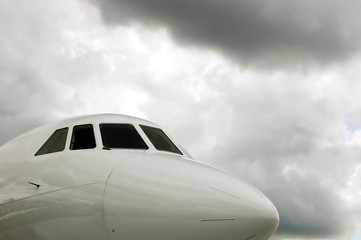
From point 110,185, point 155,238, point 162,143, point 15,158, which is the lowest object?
point 155,238

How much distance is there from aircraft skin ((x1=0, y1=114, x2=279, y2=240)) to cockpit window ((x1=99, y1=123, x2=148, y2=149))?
0.08m

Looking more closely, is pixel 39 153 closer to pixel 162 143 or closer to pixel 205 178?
pixel 162 143

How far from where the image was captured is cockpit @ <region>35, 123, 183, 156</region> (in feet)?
26.5

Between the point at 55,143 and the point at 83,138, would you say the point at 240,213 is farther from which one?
the point at 55,143

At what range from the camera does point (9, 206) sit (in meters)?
8.43

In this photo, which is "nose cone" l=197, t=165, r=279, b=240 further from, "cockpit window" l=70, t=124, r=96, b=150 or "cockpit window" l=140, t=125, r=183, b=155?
"cockpit window" l=70, t=124, r=96, b=150

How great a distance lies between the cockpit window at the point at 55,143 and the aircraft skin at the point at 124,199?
0.08 m

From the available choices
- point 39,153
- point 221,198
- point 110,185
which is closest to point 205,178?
point 221,198

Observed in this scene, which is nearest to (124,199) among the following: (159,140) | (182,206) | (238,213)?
(182,206)

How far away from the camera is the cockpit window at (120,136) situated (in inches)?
316

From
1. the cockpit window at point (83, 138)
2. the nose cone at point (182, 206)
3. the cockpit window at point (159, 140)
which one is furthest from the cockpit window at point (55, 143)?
the nose cone at point (182, 206)

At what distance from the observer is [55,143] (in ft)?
28.9

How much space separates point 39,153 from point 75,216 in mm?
2687

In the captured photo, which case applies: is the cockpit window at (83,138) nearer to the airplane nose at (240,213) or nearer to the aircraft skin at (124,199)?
the aircraft skin at (124,199)
